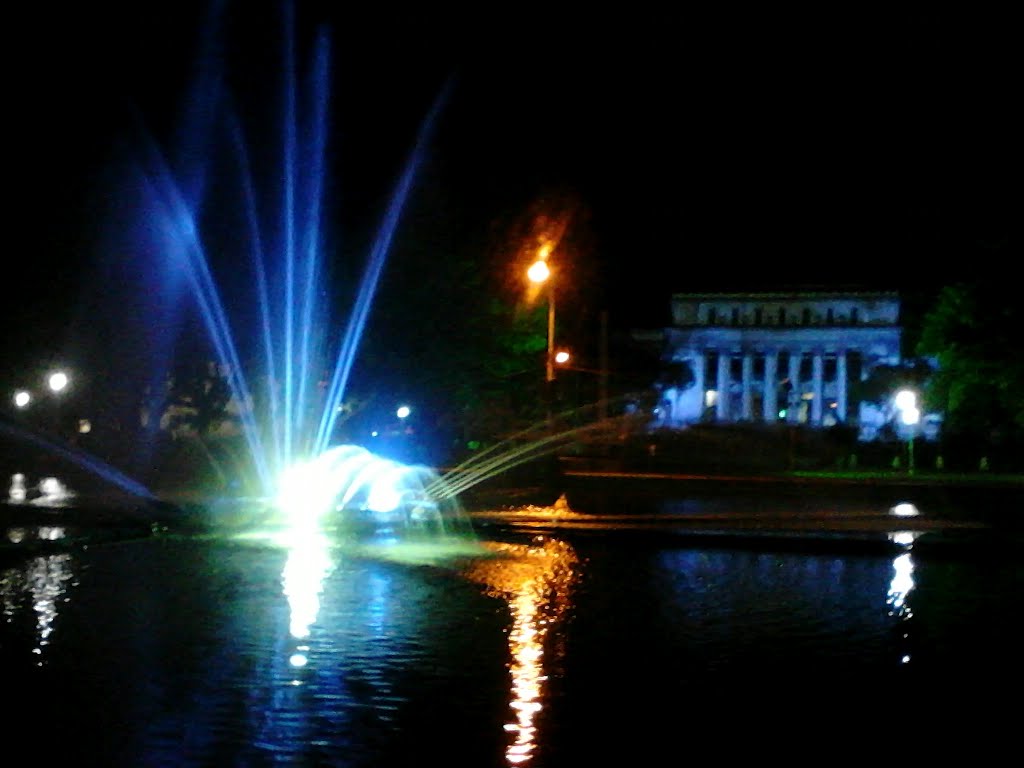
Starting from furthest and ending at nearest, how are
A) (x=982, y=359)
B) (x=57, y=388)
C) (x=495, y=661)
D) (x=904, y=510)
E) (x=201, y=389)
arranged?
1. (x=982, y=359)
2. (x=57, y=388)
3. (x=201, y=389)
4. (x=904, y=510)
5. (x=495, y=661)

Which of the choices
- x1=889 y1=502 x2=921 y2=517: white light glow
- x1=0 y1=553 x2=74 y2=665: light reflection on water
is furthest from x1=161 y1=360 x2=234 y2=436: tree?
x1=0 y1=553 x2=74 y2=665: light reflection on water

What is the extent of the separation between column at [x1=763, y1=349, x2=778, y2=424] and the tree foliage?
52.0 metres

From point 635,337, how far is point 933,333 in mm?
53196

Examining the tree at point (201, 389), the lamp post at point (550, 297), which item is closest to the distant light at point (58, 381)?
the tree at point (201, 389)

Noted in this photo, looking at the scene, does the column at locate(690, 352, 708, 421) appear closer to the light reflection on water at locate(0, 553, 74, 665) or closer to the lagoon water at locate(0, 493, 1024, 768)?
the lagoon water at locate(0, 493, 1024, 768)

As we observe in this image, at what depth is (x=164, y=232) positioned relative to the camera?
3309cm

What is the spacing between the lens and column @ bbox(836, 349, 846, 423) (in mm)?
110394

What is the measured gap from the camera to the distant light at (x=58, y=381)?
41.4 meters

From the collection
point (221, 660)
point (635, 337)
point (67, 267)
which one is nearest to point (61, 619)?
point (221, 660)

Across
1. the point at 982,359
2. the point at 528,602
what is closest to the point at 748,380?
the point at 982,359

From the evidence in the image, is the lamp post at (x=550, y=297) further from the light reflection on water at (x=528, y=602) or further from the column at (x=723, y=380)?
the column at (x=723, y=380)

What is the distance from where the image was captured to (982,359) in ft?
187

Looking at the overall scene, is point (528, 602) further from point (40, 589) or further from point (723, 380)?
point (723, 380)

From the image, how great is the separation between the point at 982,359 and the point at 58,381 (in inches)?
1477
